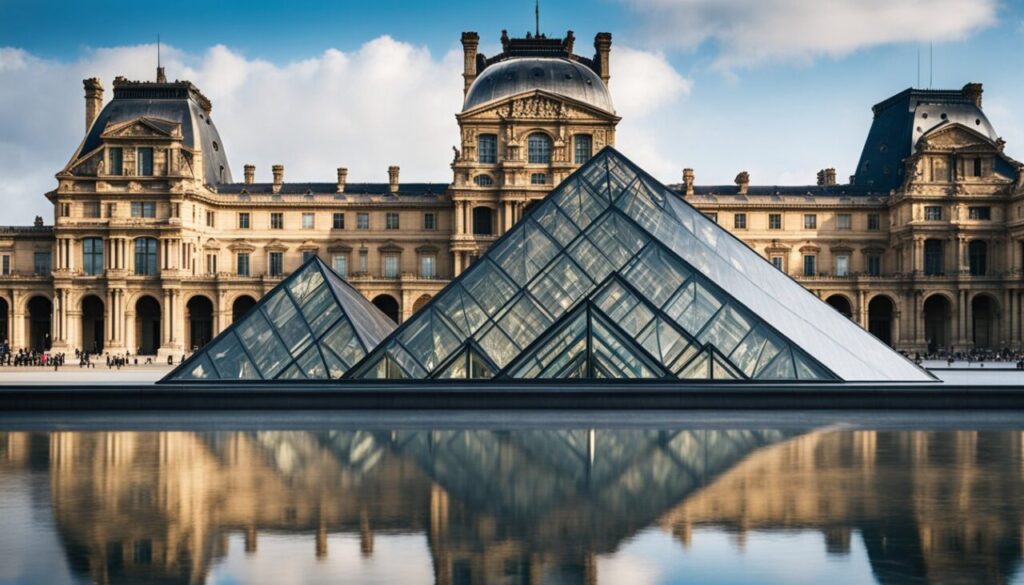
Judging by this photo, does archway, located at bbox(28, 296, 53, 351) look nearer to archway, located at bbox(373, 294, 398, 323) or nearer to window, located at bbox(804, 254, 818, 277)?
archway, located at bbox(373, 294, 398, 323)

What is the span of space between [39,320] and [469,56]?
3274 cm

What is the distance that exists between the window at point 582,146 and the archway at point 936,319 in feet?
79.7

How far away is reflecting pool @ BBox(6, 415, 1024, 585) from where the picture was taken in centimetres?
782

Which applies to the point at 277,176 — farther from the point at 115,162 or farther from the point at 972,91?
the point at 972,91

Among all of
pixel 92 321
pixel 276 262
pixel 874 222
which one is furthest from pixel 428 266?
pixel 874 222

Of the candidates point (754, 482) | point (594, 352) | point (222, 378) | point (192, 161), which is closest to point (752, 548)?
point (754, 482)

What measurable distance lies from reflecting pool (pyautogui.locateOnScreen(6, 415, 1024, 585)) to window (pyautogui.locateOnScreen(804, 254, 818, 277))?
5271 centimetres

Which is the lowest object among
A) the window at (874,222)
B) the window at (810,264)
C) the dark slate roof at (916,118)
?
the window at (810,264)

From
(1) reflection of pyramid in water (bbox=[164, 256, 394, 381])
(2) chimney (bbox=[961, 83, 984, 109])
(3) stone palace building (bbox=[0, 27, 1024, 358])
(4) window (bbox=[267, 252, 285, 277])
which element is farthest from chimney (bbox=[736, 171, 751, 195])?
(1) reflection of pyramid in water (bbox=[164, 256, 394, 381])

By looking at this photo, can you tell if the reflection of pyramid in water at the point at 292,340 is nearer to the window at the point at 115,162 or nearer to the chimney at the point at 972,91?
the window at the point at 115,162

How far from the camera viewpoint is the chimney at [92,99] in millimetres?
67500

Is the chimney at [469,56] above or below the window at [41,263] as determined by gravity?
above

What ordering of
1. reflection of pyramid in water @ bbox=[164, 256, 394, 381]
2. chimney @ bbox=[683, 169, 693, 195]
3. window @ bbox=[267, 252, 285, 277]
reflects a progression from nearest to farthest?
reflection of pyramid in water @ bbox=[164, 256, 394, 381] < window @ bbox=[267, 252, 285, 277] < chimney @ bbox=[683, 169, 693, 195]

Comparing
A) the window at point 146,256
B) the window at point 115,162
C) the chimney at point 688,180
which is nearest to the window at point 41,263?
the window at point 146,256
